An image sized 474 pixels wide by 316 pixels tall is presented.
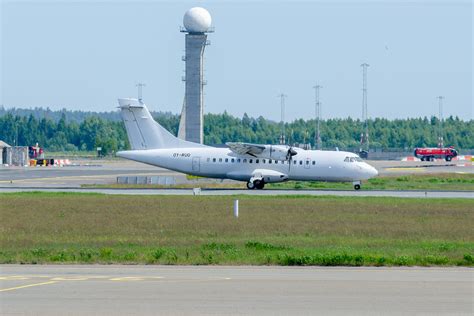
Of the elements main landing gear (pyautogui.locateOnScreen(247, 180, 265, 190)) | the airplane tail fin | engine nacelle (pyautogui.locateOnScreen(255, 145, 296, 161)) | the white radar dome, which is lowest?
main landing gear (pyautogui.locateOnScreen(247, 180, 265, 190))

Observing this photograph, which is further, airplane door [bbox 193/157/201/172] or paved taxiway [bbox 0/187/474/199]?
airplane door [bbox 193/157/201/172]

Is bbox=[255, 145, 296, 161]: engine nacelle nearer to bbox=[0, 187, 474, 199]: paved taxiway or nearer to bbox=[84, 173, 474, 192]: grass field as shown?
bbox=[0, 187, 474, 199]: paved taxiway

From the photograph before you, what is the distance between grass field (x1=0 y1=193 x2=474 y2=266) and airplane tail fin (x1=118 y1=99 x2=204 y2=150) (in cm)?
1101

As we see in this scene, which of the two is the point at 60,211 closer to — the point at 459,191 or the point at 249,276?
the point at 249,276

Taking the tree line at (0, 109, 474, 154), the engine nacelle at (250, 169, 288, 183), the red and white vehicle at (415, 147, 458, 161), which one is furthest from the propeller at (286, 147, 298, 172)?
the tree line at (0, 109, 474, 154)

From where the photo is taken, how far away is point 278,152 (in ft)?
193

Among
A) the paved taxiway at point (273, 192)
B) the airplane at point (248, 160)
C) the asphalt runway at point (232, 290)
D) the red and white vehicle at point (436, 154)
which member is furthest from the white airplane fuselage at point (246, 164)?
the red and white vehicle at point (436, 154)

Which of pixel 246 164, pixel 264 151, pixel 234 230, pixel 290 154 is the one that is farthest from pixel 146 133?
pixel 234 230

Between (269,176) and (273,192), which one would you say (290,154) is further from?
(273,192)

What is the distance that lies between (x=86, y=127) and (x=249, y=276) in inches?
7023

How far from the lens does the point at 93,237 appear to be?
30844 mm

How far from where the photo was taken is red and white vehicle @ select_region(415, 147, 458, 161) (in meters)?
138

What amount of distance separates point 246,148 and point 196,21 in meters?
51.2

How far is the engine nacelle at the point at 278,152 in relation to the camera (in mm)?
58531
